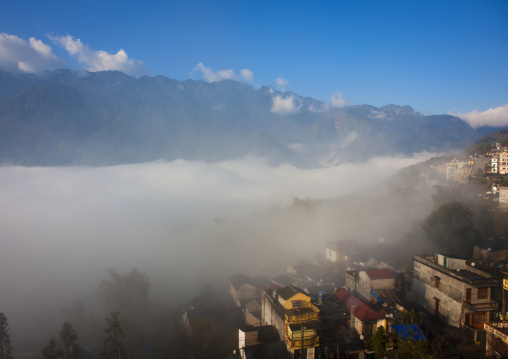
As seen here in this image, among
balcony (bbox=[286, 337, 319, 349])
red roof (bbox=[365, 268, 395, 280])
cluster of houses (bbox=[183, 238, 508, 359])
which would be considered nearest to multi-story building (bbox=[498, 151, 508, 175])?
cluster of houses (bbox=[183, 238, 508, 359])

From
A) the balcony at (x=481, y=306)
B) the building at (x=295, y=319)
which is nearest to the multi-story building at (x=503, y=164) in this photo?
the balcony at (x=481, y=306)

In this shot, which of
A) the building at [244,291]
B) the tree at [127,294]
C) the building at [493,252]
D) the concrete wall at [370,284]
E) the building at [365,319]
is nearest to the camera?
the building at [365,319]

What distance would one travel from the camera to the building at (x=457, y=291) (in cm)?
1566

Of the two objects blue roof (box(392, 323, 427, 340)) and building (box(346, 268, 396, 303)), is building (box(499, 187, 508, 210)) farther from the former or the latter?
blue roof (box(392, 323, 427, 340))

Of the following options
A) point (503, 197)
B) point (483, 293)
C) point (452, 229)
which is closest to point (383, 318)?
point (483, 293)

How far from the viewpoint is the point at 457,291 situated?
16.3 m

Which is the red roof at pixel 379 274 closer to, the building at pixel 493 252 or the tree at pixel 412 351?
the building at pixel 493 252

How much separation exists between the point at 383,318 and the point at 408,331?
1.11 metres

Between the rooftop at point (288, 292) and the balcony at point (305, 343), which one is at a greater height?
the rooftop at point (288, 292)

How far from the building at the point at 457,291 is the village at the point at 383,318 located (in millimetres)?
42

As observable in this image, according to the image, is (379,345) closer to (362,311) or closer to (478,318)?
(362,311)

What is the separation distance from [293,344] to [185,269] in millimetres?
31803

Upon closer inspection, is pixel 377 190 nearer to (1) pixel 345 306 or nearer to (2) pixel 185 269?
(2) pixel 185 269

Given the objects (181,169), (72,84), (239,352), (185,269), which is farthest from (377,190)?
(72,84)
